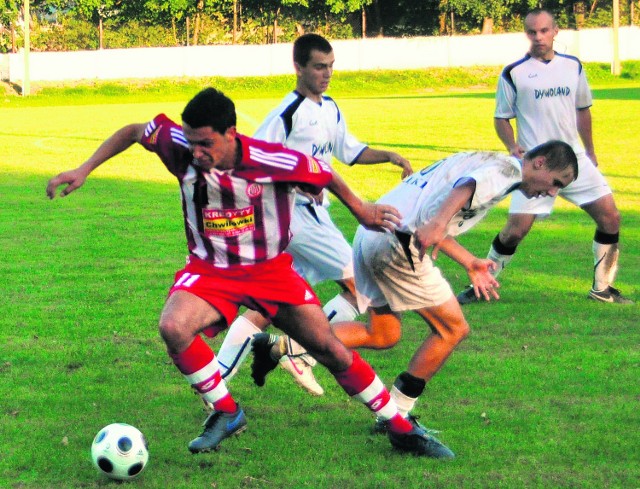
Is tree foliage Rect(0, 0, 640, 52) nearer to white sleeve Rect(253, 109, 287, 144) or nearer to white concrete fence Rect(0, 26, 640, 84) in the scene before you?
white concrete fence Rect(0, 26, 640, 84)

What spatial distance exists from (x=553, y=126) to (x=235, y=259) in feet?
14.7

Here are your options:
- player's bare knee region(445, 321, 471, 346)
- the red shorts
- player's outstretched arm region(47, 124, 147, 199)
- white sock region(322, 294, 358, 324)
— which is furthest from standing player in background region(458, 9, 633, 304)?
player's outstretched arm region(47, 124, 147, 199)

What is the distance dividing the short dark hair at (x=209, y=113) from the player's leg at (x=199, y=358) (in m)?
0.86

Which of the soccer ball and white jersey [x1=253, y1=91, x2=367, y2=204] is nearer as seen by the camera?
the soccer ball

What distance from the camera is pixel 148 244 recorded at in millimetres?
11500

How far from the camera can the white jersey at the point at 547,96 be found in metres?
8.78

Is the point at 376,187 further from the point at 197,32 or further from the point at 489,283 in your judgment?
the point at 197,32

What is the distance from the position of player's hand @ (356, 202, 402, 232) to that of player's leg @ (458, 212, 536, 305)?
3.70m

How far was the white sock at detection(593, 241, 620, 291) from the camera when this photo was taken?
8625 millimetres

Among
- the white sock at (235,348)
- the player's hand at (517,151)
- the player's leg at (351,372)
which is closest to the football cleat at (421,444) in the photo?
the player's leg at (351,372)

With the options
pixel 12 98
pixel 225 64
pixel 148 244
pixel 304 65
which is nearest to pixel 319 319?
pixel 304 65

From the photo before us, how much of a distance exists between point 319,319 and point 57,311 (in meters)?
3.83

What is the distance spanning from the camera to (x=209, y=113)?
4691 millimetres

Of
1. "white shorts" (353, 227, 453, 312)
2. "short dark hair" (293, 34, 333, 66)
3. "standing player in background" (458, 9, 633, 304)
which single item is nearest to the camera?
"white shorts" (353, 227, 453, 312)
